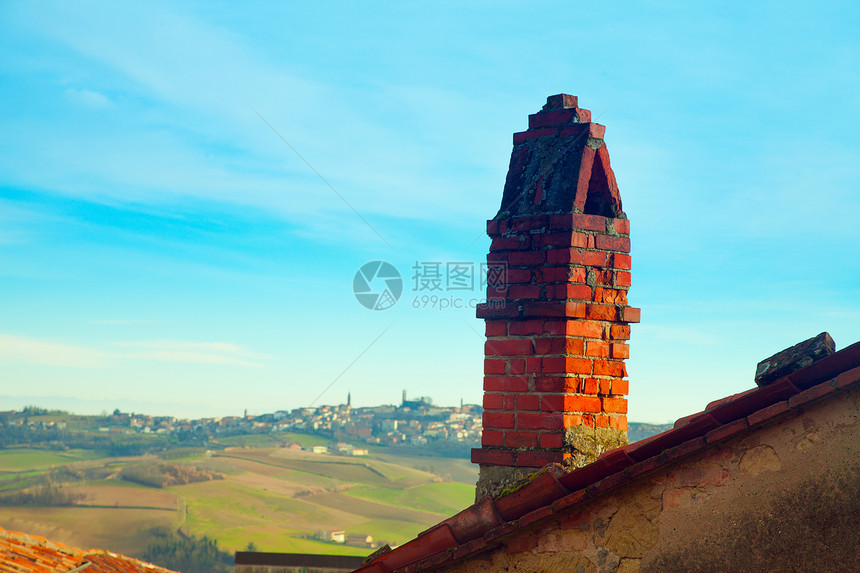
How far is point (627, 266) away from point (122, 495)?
66131 mm

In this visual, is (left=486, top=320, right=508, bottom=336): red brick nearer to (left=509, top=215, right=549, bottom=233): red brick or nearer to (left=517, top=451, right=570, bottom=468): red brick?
(left=509, top=215, right=549, bottom=233): red brick

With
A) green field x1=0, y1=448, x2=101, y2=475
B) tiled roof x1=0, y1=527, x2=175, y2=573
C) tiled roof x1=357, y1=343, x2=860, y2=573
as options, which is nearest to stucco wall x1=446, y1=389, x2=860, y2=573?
tiled roof x1=357, y1=343, x2=860, y2=573

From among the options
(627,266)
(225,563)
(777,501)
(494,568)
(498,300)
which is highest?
(627,266)

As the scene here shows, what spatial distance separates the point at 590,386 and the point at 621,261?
749mm

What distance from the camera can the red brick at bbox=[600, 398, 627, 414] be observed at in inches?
135

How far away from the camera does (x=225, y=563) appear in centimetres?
5131

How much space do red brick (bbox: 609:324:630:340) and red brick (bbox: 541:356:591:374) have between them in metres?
0.26

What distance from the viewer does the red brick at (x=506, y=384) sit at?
11.0 ft

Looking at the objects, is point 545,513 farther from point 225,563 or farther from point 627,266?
point 225,563

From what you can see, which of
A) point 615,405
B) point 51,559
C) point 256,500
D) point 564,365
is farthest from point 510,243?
point 256,500

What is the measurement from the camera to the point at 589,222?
3.47m

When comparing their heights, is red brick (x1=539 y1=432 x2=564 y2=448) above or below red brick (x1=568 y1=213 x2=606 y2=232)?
below

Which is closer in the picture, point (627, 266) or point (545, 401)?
point (545, 401)

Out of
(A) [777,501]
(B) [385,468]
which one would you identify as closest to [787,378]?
(A) [777,501]
